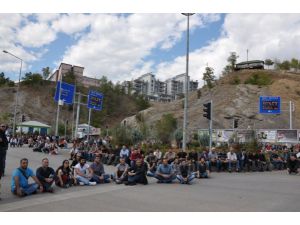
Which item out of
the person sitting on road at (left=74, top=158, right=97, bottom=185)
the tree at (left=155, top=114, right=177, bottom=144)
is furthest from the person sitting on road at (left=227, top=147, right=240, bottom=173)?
the tree at (left=155, top=114, right=177, bottom=144)

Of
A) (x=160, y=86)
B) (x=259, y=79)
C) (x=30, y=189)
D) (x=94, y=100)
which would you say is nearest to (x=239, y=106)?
(x=259, y=79)

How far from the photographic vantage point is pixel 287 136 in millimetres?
28766

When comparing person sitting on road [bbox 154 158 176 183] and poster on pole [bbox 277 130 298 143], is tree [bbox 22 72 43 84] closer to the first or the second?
poster on pole [bbox 277 130 298 143]

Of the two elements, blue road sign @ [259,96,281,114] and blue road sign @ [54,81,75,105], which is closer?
blue road sign @ [54,81,75,105]

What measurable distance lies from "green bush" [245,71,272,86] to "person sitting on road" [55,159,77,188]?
61065 mm

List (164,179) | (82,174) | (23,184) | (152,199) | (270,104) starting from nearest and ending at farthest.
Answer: (152,199) < (23,184) < (82,174) < (164,179) < (270,104)

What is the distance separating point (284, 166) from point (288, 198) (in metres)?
13.9

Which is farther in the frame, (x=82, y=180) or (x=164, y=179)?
(x=164, y=179)

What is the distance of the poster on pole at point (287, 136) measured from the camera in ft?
92.2

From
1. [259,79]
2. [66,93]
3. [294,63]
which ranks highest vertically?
[294,63]

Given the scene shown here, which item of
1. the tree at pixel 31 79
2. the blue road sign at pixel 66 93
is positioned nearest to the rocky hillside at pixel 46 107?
the tree at pixel 31 79

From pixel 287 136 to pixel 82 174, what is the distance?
22.4 metres

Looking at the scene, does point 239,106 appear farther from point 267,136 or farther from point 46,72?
point 46,72

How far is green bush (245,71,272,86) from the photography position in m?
67.4
